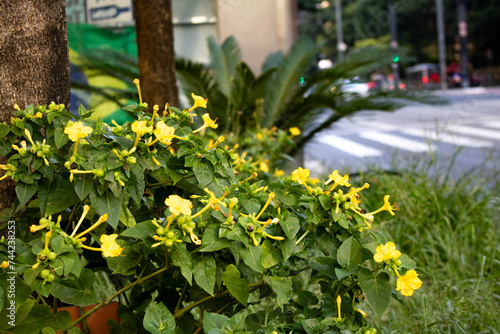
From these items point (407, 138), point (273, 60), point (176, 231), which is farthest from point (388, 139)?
point (176, 231)

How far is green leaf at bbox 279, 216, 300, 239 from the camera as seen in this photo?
1.15m

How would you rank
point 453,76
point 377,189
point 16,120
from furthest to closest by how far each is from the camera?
1. point 453,76
2. point 377,189
3. point 16,120

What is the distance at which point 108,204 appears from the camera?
3.72 feet

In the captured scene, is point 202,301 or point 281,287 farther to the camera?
point 202,301

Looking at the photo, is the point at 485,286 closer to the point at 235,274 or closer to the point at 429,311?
the point at 429,311

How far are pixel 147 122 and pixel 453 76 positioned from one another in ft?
89.0

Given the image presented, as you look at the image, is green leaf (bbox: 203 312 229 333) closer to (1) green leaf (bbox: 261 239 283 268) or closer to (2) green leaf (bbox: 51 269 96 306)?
(1) green leaf (bbox: 261 239 283 268)

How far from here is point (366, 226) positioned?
4.30 ft

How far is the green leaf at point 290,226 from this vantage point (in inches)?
45.4

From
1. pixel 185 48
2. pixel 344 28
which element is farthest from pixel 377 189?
pixel 344 28

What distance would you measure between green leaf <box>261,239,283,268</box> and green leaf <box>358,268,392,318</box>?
0.18m

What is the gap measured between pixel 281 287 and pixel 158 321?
275 mm

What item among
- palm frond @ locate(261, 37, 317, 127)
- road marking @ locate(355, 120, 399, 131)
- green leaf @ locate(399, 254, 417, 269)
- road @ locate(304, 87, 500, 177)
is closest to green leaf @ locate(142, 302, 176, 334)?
green leaf @ locate(399, 254, 417, 269)

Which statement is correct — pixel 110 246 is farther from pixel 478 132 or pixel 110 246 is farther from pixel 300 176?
pixel 478 132
